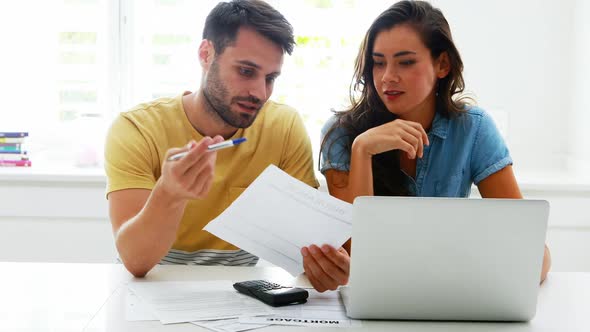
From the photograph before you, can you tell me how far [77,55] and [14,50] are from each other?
292 millimetres

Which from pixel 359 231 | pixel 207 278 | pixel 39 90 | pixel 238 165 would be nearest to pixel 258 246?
pixel 207 278

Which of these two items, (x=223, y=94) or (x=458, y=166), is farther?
(x=458, y=166)

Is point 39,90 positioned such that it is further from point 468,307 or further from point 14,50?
point 468,307

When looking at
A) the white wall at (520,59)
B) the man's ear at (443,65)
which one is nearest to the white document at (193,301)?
the man's ear at (443,65)

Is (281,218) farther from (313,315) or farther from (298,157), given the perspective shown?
(298,157)

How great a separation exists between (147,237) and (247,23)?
58 cm

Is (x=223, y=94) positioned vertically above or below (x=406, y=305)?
above

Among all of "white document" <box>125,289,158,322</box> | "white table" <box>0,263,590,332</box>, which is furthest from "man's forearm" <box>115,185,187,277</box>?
"white document" <box>125,289,158,322</box>

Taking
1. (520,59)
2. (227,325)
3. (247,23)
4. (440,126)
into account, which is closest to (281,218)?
(227,325)

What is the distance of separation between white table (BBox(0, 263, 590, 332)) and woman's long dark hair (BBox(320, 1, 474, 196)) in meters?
0.47

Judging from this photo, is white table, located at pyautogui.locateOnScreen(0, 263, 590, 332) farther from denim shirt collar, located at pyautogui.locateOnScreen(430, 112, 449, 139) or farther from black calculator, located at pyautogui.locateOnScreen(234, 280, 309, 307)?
denim shirt collar, located at pyautogui.locateOnScreen(430, 112, 449, 139)

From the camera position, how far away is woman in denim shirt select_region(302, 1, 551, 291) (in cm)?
173

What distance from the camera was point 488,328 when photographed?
3.68 feet

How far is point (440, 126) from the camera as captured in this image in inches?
71.6
